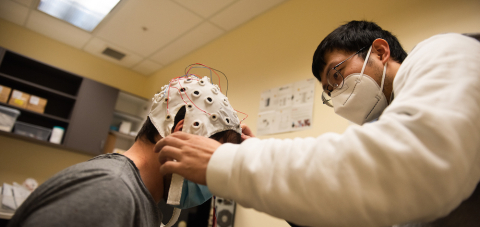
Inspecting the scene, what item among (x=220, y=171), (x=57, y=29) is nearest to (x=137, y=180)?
(x=220, y=171)

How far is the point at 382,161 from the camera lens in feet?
1.74

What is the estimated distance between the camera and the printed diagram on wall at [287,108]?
216 centimetres

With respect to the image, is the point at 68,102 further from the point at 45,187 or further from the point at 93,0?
the point at 45,187

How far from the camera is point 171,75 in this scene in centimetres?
391

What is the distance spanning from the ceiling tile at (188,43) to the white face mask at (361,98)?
86.8 inches

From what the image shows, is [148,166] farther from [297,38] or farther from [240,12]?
[240,12]

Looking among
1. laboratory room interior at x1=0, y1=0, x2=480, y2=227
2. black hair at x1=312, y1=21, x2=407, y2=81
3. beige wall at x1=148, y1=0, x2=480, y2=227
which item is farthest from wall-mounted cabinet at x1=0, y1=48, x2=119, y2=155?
black hair at x1=312, y1=21, x2=407, y2=81

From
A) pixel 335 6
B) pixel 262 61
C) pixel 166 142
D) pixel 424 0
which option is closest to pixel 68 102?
pixel 262 61

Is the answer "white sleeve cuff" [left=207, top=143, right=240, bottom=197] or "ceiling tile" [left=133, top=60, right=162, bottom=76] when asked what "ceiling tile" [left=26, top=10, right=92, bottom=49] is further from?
"white sleeve cuff" [left=207, top=143, right=240, bottom=197]

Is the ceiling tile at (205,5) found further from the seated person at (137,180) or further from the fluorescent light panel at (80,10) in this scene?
the seated person at (137,180)

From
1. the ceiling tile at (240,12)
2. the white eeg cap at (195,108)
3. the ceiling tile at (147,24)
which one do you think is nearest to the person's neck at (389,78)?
the white eeg cap at (195,108)

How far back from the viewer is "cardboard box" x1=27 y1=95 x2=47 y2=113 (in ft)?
10.5

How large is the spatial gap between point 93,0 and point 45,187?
276 centimetres

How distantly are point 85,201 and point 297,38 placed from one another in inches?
84.9
